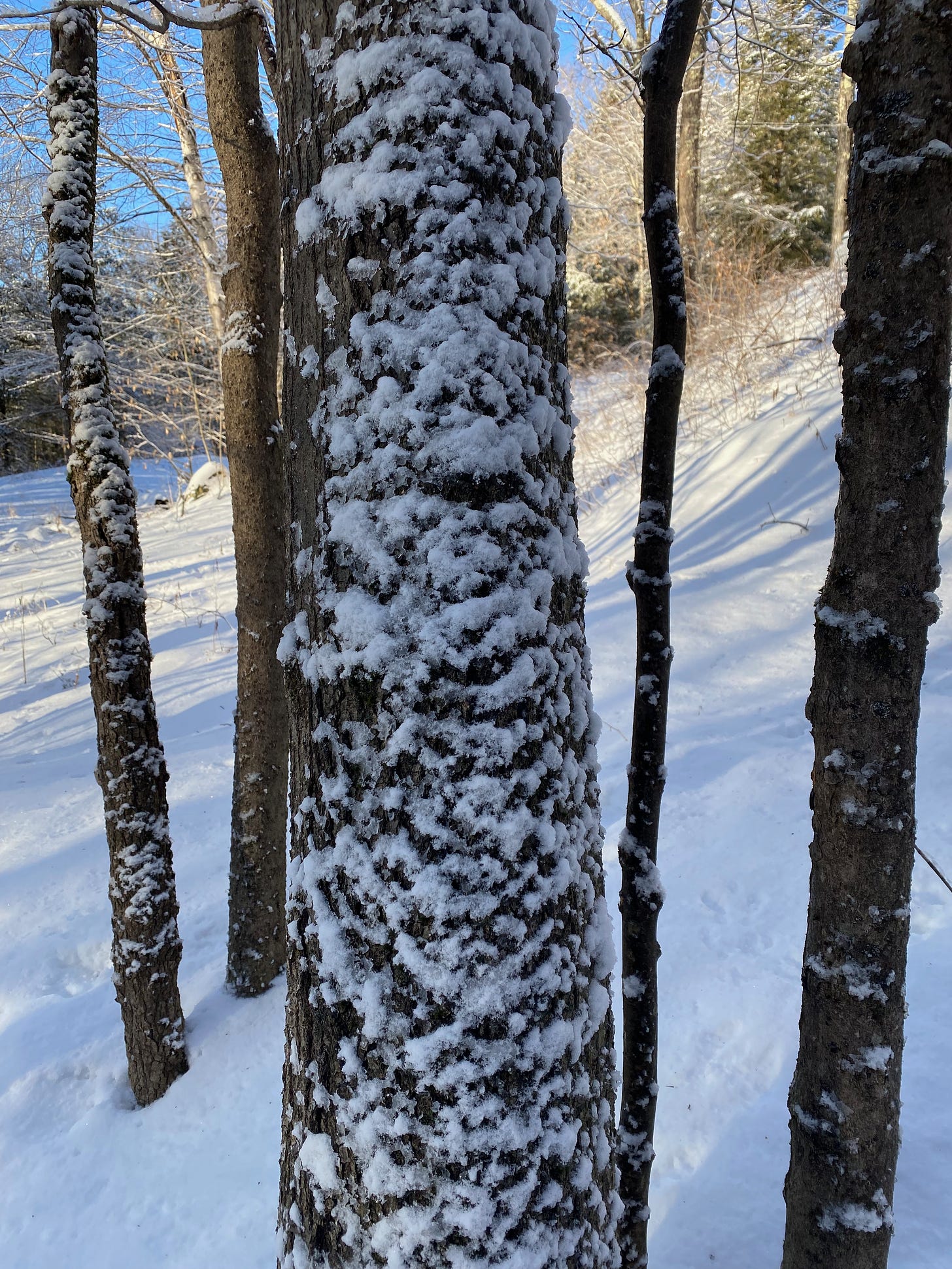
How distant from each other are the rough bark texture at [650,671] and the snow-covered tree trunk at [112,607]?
196 cm

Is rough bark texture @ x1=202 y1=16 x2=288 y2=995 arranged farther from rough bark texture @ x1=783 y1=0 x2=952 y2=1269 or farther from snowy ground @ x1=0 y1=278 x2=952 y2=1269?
rough bark texture @ x1=783 y1=0 x2=952 y2=1269

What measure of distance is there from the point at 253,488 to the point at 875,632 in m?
2.62

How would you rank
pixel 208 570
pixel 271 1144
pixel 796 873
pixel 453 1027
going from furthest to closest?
1. pixel 208 570
2. pixel 796 873
3. pixel 271 1144
4. pixel 453 1027

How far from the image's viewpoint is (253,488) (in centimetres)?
326

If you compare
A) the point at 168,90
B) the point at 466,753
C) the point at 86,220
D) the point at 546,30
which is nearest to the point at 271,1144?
the point at 466,753

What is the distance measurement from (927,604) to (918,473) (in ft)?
0.81

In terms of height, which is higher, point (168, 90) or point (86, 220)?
point (168, 90)

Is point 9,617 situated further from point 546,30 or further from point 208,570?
point 546,30

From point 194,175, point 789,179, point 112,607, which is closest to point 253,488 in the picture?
point 112,607

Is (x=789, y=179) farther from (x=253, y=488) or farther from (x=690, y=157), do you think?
(x=253, y=488)

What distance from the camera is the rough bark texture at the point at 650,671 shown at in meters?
1.63

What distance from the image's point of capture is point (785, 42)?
1145 centimetres

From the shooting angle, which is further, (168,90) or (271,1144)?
(168,90)

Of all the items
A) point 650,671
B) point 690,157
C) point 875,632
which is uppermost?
point 690,157
